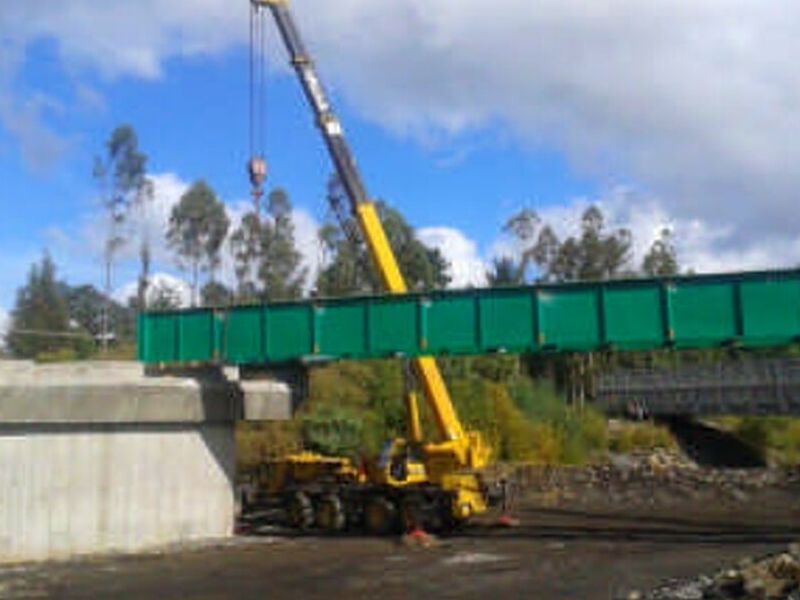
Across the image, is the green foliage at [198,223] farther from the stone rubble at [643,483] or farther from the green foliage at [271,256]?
the stone rubble at [643,483]

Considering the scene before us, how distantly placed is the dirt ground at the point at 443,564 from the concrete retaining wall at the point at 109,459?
90 cm

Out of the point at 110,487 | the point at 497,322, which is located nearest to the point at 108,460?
the point at 110,487

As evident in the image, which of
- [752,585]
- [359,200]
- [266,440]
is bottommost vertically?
[752,585]

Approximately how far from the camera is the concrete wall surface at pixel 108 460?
66.3 feet

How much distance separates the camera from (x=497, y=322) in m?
23.3

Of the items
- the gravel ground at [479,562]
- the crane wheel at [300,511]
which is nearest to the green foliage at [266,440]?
the gravel ground at [479,562]

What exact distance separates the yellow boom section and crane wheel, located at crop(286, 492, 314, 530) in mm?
3801

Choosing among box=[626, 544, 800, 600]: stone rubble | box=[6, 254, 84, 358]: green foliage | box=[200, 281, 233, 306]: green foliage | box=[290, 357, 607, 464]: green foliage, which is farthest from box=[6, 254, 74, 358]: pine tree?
box=[626, 544, 800, 600]: stone rubble

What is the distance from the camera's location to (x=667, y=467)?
143 feet

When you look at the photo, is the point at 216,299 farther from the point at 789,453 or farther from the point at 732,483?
the point at 732,483

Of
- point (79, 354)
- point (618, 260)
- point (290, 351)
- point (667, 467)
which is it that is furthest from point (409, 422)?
point (618, 260)

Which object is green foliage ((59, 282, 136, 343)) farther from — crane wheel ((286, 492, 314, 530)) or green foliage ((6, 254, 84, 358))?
crane wheel ((286, 492, 314, 530))

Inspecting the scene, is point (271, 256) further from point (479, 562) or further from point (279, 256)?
point (479, 562)

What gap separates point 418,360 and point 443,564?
6259 millimetres
